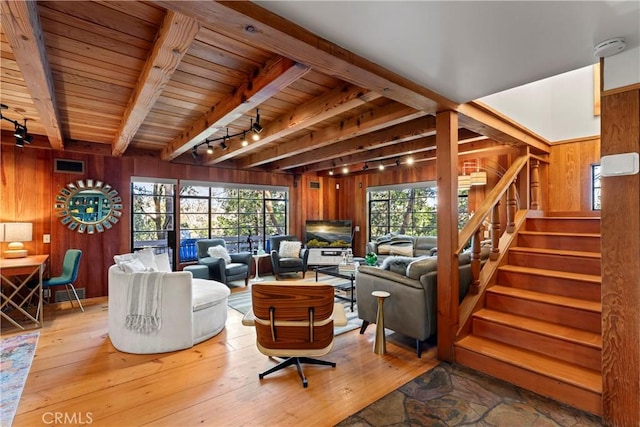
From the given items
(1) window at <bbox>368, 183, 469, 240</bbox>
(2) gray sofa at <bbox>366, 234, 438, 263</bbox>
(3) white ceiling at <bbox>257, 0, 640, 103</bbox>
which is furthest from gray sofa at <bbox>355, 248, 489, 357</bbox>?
(1) window at <bbox>368, 183, 469, 240</bbox>

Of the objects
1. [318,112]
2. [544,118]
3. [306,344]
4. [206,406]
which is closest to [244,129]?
[318,112]

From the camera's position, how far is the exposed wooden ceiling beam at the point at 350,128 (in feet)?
10.4

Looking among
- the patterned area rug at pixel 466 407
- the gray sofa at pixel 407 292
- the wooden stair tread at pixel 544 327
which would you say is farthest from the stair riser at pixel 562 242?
the patterned area rug at pixel 466 407

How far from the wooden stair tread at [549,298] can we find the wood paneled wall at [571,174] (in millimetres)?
2240

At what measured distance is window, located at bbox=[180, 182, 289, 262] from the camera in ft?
19.7

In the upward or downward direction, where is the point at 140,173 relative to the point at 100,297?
upward

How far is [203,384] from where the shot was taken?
2.47 meters

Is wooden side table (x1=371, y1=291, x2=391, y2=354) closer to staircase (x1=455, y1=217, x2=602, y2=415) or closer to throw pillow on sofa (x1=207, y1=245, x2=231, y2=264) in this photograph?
staircase (x1=455, y1=217, x2=602, y2=415)

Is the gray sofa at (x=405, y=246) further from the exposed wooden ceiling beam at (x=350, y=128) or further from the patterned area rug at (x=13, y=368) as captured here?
the patterned area rug at (x=13, y=368)

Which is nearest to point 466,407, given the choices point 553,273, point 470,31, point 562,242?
point 553,273

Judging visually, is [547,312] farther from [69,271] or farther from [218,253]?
[69,271]

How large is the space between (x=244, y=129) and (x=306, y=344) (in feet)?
9.74

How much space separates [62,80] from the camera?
2619 mm

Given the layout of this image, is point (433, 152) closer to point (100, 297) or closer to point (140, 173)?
point (140, 173)
